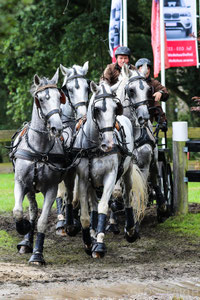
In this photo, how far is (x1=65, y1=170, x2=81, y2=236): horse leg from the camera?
25.7ft

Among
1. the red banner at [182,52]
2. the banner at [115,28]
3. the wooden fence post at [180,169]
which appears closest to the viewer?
the wooden fence post at [180,169]

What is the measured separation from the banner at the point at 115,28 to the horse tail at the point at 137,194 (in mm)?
7719

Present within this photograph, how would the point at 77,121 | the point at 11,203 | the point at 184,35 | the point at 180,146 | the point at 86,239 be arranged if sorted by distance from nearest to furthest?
the point at 86,239 < the point at 77,121 < the point at 180,146 < the point at 11,203 < the point at 184,35

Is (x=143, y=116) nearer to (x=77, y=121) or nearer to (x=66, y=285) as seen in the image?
(x=77, y=121)

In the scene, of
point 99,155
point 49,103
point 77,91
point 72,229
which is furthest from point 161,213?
point 49,103

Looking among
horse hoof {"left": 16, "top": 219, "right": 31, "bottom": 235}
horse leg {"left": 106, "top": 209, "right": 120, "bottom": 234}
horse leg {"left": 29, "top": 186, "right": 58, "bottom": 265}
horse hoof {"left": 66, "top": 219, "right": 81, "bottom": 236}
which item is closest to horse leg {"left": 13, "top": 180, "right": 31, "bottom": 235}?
horse hoof {"left": 16, "top": 219, "right": 31, "bottom": 235}

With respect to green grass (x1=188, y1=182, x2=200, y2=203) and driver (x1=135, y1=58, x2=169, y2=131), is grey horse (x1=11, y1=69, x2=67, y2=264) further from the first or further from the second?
green grass (x1=188, y1=182, x2=200, y2=203)

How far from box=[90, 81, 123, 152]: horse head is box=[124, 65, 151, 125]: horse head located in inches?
38.2

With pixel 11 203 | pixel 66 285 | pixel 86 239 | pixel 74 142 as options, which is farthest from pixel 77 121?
pixel 11 203

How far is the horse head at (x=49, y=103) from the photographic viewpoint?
6363mm

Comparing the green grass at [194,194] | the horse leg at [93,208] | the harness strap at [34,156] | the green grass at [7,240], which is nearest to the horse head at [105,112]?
the harness strap at [34,156]

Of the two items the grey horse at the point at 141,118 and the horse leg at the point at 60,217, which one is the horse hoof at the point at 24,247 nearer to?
the horse leg at the point at 60,217

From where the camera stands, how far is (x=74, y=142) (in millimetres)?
7367

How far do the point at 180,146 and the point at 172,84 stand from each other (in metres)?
13.1
